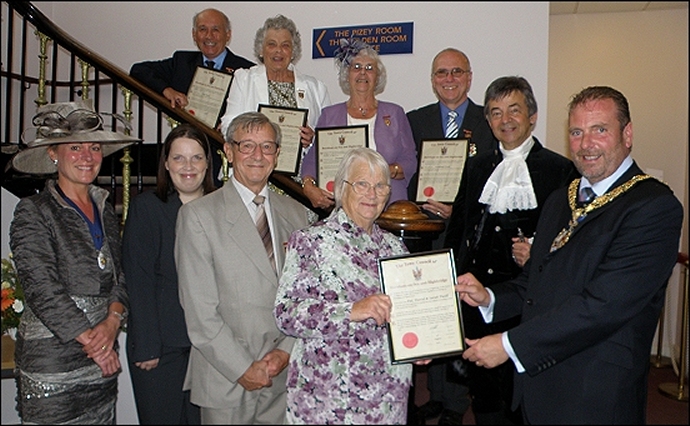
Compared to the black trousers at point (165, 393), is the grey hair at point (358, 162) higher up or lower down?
higher up

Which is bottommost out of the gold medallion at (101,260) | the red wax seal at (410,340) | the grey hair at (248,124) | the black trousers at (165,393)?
the black trousers at (165,393)

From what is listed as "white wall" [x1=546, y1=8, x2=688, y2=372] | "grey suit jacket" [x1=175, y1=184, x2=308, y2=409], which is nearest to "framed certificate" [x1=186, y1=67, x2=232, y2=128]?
"grey suit jacket" [x1=175, y1=184, x2=308, y2=409]

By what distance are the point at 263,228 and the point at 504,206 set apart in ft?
3.66

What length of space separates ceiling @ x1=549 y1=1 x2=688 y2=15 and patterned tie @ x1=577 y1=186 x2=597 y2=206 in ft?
12.2

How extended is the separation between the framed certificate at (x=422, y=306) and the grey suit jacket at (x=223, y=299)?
52 centimetres

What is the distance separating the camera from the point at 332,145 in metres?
3.34

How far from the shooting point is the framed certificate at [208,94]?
392 centimetres

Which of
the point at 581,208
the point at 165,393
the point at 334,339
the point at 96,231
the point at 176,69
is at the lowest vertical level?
the point at 165,393

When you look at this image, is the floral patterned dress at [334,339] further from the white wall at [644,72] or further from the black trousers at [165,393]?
the white wall at [644,72]

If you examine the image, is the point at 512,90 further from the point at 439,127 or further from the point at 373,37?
the point at 373,37

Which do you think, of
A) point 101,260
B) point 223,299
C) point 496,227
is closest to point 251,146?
point 223,299

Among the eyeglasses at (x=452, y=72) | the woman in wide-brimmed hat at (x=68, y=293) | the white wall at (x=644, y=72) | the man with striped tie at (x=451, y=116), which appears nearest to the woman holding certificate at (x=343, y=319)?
the woman in wide-brimmed hat at (x=68, y=293)

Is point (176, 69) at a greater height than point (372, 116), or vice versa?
point (176, 69)

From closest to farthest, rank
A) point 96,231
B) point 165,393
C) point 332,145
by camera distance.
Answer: point 165,393
point 96,231
point 332,145
